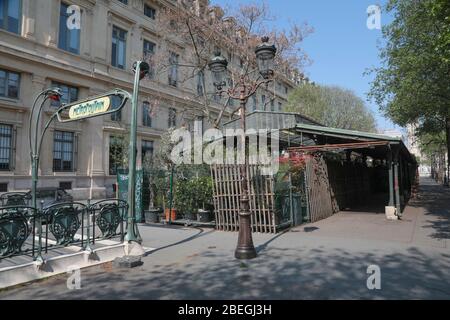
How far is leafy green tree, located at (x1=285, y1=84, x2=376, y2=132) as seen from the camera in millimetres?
38781

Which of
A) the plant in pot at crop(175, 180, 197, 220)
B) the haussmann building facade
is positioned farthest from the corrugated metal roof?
the haussmann building facade

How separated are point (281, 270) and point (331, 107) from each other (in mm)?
35157

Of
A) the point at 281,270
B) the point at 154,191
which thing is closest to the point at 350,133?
the point at 154,191

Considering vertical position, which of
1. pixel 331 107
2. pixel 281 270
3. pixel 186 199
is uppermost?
pixel 331 107

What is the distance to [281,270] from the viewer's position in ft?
22.1

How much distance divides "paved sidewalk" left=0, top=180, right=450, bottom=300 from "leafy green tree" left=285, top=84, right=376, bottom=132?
29.1 m

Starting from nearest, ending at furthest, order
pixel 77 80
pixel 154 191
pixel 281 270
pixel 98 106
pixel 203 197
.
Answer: pixel 281 270
pixel 98 106
pixel 203 197
pixel 154 191
pixel 77 80

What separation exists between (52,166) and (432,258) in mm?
21226

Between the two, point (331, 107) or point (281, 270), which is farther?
point (331, 107)

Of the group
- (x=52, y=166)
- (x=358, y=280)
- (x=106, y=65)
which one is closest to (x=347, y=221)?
(x=358, y=280)

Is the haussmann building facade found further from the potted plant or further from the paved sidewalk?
the paved sidewalk

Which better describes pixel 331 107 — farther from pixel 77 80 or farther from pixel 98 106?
pixel 98 106

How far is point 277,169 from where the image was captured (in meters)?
11.8
